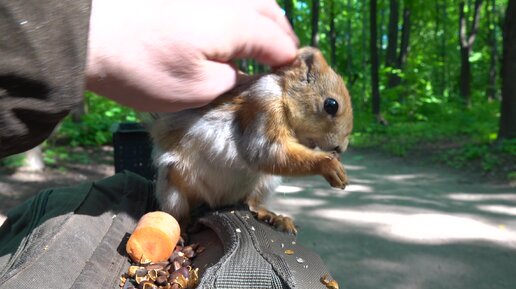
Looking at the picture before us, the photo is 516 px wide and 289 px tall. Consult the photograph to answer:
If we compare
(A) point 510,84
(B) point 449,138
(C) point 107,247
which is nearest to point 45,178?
(C) point 107,247

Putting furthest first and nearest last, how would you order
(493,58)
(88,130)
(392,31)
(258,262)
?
(493,58) → (392,31) → (88,130) → (258,262)

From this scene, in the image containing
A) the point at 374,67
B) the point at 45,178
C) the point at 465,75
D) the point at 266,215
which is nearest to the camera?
the point at 266,215

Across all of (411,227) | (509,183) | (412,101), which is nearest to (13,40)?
(411,227)

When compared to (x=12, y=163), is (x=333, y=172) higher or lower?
higher

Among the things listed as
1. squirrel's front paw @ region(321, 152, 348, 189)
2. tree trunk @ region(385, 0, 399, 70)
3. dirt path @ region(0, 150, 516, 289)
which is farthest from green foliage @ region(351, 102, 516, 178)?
squirrel's front paw @ region(321, 152, 348, 189)

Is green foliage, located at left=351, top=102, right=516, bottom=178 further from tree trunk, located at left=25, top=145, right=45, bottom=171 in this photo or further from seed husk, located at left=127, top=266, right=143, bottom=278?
seed husk, located at left=127, top=266, right=143, bottom=278

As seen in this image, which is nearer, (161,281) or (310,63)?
(161,281)

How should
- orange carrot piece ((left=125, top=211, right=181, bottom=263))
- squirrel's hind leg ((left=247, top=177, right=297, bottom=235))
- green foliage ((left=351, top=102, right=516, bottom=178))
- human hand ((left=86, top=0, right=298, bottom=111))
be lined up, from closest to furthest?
human hand ((left=86, top=0, right=298, bottom=111)) → orange carrot piece ((left=125, top=211, right=181, bottom=263)) → squirrel's hind leg ((left=247, top=177, right=297, bottom=235)) → green foliage ((left=351, top=102, right=516, bottom=178))

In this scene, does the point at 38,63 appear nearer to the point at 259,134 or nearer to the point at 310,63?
the point at 259,134
